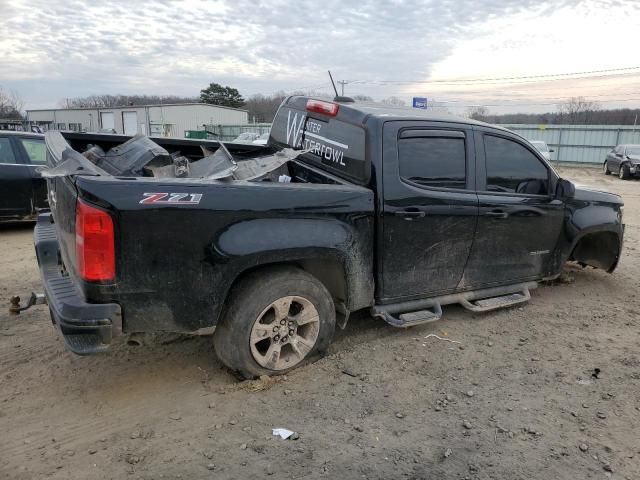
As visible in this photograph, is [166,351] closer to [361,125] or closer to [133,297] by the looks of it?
[133,297]

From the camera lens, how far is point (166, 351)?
12.9ft

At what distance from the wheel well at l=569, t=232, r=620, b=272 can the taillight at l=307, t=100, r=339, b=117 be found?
10.7 ft

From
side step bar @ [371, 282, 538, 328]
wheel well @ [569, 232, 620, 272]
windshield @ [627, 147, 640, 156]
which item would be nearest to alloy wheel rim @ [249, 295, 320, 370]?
side step bar @ [371, 282, 538, 328]

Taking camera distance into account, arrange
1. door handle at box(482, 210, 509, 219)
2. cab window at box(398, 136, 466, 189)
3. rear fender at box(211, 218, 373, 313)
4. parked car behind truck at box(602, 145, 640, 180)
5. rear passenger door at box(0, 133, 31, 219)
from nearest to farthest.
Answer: rear fender at box(211, 218, 373, 313), cab window at box(398, 136, 466, 189), door handle at box(482, 210, 509, 219), rear passenger door at box(0, 133, 31, 219), parked car behind truck at box(602, 145, 640, 180)

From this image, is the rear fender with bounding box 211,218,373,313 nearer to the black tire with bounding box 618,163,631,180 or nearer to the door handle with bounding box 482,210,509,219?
the door handle with bounding box 482,210,509,219

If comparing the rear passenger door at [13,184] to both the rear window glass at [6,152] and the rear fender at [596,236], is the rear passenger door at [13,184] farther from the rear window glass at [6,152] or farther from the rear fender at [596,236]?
the rear fender at [596,236]

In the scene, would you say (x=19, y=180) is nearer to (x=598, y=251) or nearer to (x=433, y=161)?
(x=433, y=161)

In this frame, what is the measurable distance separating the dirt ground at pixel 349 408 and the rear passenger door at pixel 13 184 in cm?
376

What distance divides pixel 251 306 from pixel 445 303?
1892 mm

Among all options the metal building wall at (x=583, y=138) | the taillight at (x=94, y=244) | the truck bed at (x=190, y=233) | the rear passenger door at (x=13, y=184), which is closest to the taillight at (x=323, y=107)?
the truck bed at (x=190, y=233)

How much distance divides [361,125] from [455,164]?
0.91 m

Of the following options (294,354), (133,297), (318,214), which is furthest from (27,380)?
(318,214)

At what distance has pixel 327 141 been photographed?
166 inches

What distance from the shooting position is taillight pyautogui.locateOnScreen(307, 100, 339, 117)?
4162 mm
